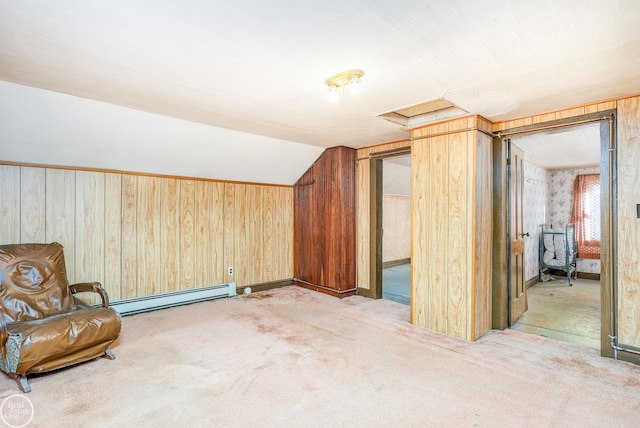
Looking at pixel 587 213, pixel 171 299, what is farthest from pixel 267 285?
pixel 587 213

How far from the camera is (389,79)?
2.33 meters

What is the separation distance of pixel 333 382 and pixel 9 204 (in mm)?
3573

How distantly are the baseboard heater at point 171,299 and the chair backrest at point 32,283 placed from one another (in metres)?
0.84

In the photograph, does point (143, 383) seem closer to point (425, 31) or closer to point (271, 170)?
point (425, 31)

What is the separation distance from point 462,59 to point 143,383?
305cm

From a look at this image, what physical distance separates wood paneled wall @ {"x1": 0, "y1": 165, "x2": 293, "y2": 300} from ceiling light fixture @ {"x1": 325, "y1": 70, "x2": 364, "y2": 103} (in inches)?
112

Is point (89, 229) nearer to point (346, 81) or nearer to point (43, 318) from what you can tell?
point (43, 318)

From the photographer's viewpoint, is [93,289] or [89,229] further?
[89,229]

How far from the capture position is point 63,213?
11.8ft

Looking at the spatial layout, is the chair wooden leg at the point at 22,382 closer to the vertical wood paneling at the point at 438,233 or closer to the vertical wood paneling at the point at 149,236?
the vertical wood paneling at the point at 149,236

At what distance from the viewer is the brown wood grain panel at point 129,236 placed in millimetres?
3992

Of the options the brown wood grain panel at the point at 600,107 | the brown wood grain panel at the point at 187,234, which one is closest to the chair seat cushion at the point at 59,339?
the brown wood grain panel at the point at 187,234

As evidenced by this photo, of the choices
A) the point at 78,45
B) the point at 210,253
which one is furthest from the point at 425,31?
the point at 210,253

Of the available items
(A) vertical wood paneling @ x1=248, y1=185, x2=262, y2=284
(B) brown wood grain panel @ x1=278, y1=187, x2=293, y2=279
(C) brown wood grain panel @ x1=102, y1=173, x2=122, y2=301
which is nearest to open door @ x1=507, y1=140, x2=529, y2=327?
(B) brown wood grain panel @ x1=278, y1=187, x2=293, y2=279
